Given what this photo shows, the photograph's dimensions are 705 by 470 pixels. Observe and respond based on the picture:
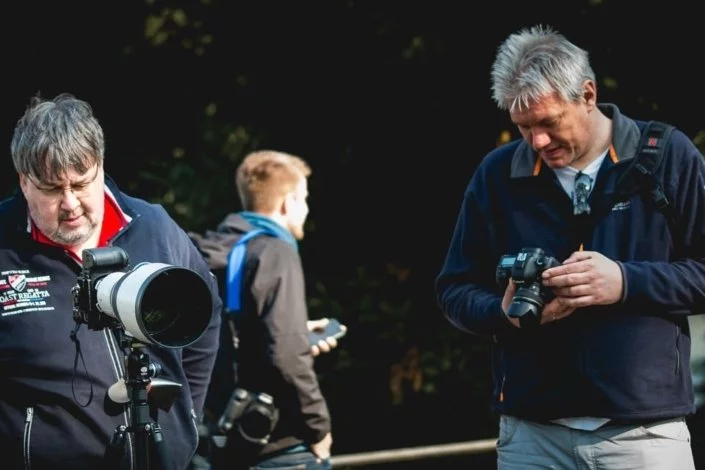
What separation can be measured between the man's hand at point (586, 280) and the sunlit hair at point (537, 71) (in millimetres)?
506

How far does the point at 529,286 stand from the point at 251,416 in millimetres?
1793

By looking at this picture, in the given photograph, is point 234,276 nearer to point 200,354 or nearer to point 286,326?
point 286,326

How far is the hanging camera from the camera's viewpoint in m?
3.69

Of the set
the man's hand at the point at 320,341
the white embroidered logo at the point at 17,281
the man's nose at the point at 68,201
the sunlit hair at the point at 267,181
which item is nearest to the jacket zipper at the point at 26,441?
the white embroidered logo at the point at 17,281

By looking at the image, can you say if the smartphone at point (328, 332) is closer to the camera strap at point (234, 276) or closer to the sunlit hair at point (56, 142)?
the camera strap at point (234, 276)

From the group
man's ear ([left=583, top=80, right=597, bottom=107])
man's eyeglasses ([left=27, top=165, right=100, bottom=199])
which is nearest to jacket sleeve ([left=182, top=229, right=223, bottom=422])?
man's eyeglasses ([left=27, top=165, right=100, bottom=199])

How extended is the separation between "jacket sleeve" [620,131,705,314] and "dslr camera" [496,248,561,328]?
228mm

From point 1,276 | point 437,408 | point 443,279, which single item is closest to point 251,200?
point 443,279

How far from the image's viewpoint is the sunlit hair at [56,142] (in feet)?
13.1

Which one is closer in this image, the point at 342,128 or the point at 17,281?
the point at 17,281

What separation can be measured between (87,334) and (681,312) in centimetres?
169

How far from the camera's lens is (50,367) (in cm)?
398

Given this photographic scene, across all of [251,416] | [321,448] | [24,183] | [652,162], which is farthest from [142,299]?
[321,448]

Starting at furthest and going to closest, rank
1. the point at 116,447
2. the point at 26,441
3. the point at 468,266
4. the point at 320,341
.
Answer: the point at 320,341 < the point at 468,266 < the point at 26,441 < the point at 116,447
